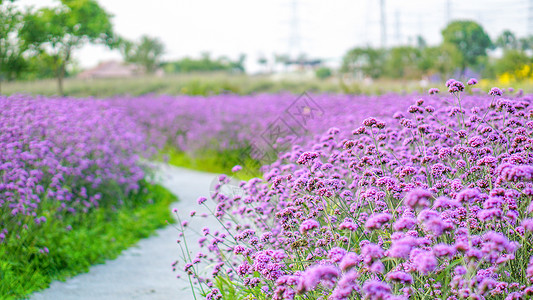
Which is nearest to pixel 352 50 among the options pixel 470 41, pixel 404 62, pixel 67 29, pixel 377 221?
pixel 404 62

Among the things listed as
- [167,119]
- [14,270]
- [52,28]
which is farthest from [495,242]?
[52,28]

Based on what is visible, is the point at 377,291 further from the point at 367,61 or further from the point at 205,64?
the point at 205,64

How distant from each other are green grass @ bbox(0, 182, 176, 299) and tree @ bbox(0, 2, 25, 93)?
280 inches

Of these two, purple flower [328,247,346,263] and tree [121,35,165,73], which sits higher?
tree [121,35,165,73]

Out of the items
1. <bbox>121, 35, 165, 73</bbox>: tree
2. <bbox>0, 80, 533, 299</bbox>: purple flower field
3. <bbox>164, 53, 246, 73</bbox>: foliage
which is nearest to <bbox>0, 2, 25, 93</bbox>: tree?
<bbox>0, 80, 533, 299</bbox>: purple flower field

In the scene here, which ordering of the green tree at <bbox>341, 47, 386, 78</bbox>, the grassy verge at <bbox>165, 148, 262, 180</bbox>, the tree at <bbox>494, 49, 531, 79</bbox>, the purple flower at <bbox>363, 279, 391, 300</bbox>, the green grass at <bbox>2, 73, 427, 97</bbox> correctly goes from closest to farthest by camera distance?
the purple flower at <bbox>363, 279, 391, 300</bbox> → the grassy verge at <bbox>165, 148, 262, 180</bbox> → the tree at <bbox>494, 49, 531, 79</bbox> → the green grass at <bbox>2, 73, 427, 97</bbox> → the green tree at <bbox>341, 47, 386, 78</bbox>

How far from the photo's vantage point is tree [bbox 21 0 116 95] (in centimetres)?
1379

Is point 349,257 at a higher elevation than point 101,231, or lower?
higher

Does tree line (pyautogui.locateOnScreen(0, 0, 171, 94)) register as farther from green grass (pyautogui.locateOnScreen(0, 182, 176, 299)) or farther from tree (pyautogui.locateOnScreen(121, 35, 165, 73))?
tree (pyautogui.locateOnScreen(121, 35, 165, 73))

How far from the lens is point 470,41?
23016 mm

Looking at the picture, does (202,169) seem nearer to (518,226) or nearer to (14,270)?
(14,270)

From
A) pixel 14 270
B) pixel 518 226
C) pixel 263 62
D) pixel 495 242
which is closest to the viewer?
pixel 495 242

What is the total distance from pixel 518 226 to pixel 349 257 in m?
1.05

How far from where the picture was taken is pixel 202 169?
10.4 metres
